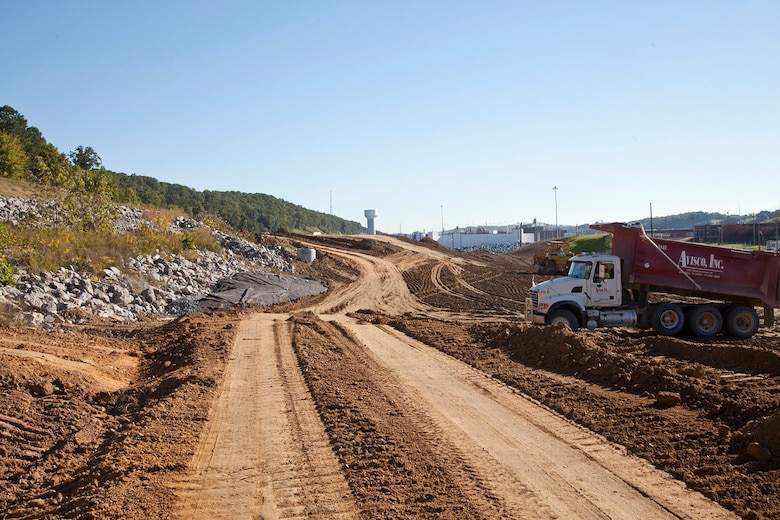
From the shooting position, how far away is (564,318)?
1842 centimetres

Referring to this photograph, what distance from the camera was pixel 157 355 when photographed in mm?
15891

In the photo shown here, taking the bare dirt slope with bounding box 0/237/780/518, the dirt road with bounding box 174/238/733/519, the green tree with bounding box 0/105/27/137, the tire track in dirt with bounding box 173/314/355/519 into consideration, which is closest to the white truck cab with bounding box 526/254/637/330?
the bare dirt slope with bounding box 0/237/780/518

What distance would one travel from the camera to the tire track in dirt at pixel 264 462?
19.9ft

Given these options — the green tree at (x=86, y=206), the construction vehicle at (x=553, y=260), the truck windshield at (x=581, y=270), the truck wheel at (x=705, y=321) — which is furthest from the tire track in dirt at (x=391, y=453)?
the construction vehicle at (x=553, y=260)

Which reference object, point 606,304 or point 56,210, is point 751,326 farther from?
point 56,210

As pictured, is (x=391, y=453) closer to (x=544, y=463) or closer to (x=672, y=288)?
(x=544, y=463)

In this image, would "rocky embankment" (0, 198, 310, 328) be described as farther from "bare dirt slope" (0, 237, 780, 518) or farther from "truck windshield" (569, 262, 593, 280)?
"truck windshield" (569, 262, 593, 280)

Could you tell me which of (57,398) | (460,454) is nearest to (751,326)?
(460,454)

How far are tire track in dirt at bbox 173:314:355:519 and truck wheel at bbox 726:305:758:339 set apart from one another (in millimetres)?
13672

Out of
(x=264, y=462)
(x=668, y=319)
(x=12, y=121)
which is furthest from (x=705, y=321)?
(x=12, y=121)

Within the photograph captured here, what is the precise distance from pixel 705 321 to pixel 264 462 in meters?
15.7

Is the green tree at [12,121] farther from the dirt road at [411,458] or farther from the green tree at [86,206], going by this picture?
the dirt road at [411,458]

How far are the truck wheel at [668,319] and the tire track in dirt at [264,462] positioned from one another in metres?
11.7

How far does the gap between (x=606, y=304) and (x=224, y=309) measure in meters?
14.7
